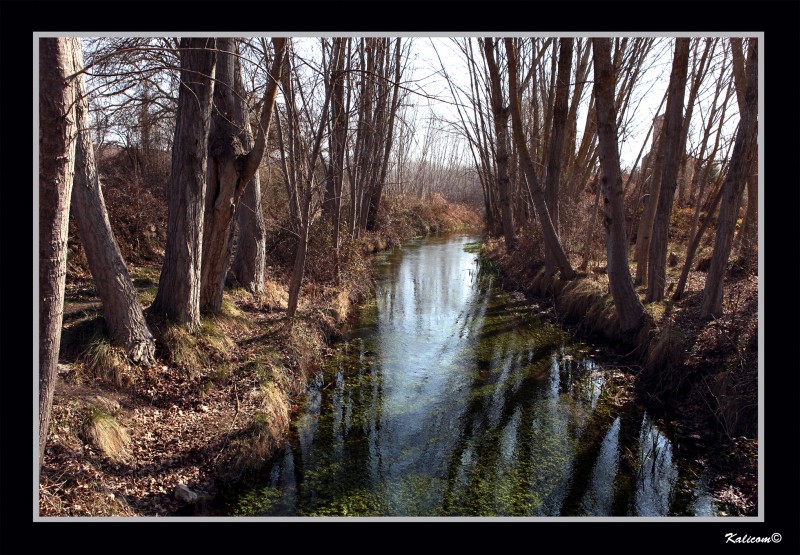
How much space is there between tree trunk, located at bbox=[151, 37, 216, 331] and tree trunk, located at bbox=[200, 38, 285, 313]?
0.43m

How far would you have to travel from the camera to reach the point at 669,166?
8.27 metres

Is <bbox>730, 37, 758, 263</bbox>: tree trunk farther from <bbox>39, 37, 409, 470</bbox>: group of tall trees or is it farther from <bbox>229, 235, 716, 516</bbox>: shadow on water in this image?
<bbox>39, 37, 409, 470</bbox>: group of tall trees

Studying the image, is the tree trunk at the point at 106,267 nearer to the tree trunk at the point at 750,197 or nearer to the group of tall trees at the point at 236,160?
the group of tall trees at the point at 236,160

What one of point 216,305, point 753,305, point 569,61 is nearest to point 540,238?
point 569,61

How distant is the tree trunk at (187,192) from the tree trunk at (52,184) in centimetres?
329

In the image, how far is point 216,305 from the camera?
24.2 ft

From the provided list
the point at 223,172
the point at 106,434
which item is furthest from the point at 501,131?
the point at 106,434

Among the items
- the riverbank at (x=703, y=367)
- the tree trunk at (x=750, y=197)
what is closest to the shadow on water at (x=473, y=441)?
the riverbank at (x=703, y=367)

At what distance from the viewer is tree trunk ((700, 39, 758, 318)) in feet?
21.3

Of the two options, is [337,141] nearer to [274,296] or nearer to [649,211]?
[274,296]

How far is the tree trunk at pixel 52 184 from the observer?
2754 mm

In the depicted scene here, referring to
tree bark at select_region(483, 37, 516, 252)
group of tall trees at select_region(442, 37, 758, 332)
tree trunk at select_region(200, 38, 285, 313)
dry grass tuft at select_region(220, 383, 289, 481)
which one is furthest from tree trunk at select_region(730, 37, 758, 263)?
dry grass tuft at select_region(220, 383, 289, 481)

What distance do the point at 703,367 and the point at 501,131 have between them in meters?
9.40

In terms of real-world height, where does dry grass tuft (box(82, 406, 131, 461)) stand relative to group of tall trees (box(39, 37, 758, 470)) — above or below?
below
